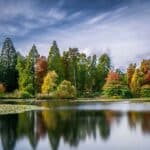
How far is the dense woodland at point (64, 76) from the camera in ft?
295

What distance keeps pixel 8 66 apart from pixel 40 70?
27.5 feet

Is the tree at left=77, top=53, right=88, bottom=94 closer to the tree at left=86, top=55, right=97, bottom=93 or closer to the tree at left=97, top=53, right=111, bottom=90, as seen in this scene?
the tree at left=86, top=55, right=97, bottom=93

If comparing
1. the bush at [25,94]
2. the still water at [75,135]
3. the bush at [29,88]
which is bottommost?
the still water at [75,135]

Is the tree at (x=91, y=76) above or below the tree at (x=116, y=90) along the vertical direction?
above

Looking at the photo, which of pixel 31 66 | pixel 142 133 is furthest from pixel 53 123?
pixel 31 66

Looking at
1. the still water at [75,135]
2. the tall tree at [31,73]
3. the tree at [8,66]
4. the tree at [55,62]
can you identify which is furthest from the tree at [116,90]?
the still water at [75,135]

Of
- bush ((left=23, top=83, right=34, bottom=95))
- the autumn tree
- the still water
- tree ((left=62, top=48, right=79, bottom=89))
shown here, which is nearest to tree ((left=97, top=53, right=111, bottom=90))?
tree ((left=62, top=48, right=79, bottom=89))

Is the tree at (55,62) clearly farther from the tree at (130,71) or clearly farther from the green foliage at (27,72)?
the tree at (130,71)

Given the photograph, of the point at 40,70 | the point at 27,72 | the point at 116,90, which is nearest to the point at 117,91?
the point at 116,90

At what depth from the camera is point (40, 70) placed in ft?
315

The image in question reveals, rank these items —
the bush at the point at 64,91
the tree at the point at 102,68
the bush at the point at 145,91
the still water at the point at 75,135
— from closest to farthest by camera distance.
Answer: the still water at the point at 75,135 → the bush at the point at 64,91 → the bush at the point at 145,91 → the tree at the point at 102,68

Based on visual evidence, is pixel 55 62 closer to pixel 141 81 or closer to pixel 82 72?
pixel 82 72

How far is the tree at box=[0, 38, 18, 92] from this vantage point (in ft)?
316

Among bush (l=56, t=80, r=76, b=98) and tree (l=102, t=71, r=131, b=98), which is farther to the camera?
tree (l=102, t=71, r=131, b=98)
